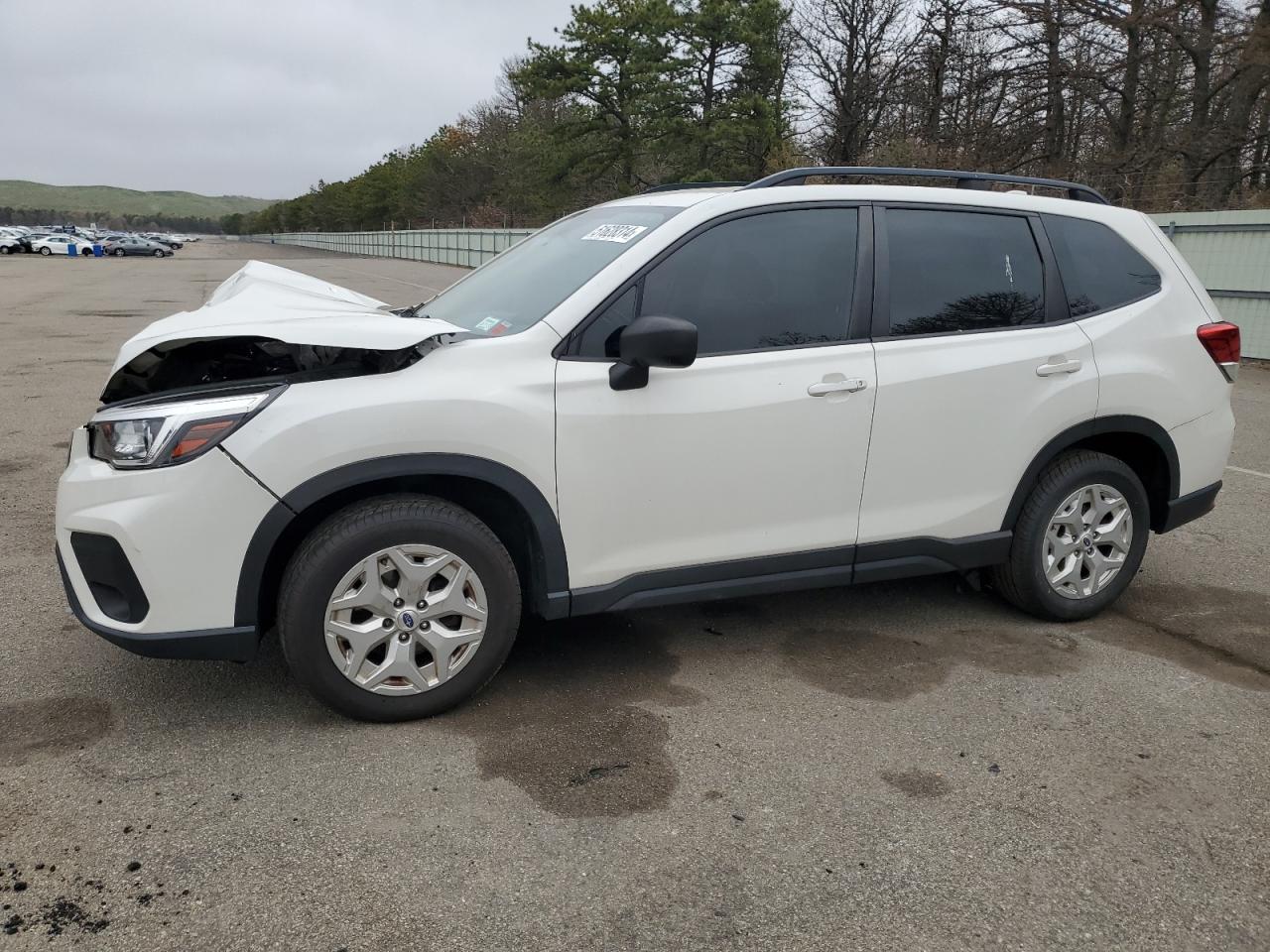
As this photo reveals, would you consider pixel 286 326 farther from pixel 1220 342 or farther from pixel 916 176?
pixel 1220 342

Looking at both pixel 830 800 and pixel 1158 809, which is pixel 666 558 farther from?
Answer: pixel 1158 809

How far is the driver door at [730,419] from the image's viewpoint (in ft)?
10.9

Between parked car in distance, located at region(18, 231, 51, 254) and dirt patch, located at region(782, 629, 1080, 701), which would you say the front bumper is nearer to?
dirt patch, located at region(782, 629, 1080, 701)

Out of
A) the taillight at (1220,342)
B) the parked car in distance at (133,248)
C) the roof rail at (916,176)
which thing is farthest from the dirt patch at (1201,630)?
the parked car in distance at (133,248)

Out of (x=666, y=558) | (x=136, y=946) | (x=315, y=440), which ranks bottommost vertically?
(x=136, y=946)

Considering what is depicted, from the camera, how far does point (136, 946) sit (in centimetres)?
227

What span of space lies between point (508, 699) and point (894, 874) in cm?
147

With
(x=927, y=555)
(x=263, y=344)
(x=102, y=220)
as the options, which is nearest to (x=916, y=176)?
(x=927, y=555)

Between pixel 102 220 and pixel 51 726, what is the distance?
607ft

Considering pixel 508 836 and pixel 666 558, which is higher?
pixel 666 558

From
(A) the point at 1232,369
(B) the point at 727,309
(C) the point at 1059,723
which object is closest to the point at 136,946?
(B) the point at 727,309

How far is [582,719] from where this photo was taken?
3.38m

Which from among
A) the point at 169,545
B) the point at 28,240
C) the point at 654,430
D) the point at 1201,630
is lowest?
the point at 1201,630

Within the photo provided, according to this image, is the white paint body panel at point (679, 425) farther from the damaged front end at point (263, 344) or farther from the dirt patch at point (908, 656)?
the dirt patch at point (908, 656)
